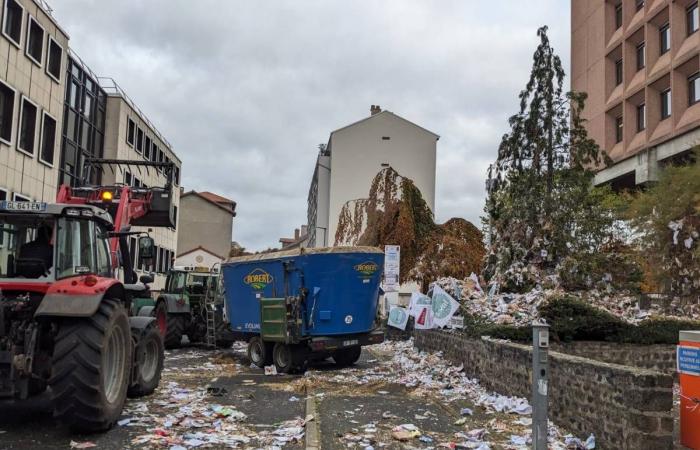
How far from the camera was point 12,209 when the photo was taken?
695 centimetres

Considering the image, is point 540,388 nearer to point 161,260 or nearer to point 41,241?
point 41,241

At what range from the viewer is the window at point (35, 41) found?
67.4 ft

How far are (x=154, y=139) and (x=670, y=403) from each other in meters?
36.8

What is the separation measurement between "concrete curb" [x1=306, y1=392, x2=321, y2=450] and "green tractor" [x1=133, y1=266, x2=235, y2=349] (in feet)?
20.7

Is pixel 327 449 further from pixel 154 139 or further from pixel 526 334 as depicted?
pixel 154 139

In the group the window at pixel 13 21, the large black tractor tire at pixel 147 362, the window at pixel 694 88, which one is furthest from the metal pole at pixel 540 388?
the window at pixel 694 88

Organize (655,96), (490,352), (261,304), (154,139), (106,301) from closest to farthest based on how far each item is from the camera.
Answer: (106,301)
(490,352)
(261,304)
(655,96)
(154,139)

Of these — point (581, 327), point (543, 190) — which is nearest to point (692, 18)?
point (543, 190)

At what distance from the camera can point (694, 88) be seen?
27.2 m

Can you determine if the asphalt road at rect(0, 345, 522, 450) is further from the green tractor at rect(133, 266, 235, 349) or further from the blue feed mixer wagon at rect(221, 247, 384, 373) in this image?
the green tractor at rect(133, 266, 235, 349)

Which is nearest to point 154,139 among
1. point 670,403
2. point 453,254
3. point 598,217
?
point 453,254

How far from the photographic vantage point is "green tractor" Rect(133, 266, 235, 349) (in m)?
16.0

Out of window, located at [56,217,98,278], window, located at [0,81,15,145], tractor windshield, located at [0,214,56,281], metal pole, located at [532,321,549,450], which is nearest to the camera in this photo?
metal pole, located at [532,321,549,450]

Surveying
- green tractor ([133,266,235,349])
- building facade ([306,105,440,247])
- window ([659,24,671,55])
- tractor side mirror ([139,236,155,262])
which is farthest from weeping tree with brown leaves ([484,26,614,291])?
building facade ([306,105,440,247])
